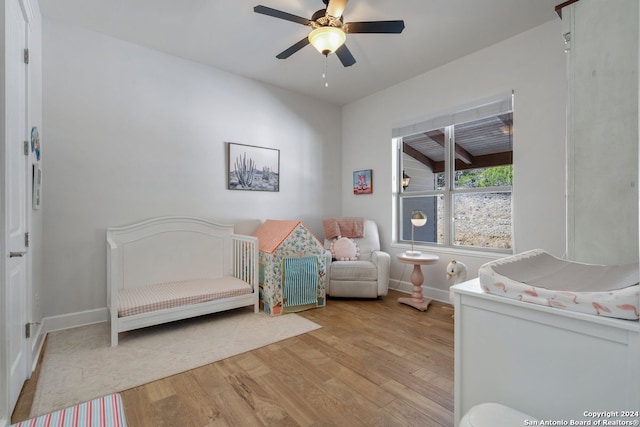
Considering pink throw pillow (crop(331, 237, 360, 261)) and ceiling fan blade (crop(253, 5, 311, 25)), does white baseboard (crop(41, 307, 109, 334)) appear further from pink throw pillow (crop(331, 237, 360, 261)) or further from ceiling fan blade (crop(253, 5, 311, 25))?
ceiling fan blade (crop(253, 5, 311, 25))

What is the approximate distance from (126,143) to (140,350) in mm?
1967

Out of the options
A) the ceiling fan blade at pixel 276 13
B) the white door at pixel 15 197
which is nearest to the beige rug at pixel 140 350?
the white door at pixel 15 197

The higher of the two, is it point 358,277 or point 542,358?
point 542,358

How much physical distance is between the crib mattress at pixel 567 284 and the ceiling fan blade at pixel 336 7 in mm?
1865

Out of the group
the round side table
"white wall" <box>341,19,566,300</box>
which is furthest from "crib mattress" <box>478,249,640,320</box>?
the round side table

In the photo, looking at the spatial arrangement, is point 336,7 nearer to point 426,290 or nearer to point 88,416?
point 88,416

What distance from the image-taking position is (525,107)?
2824 millimetres

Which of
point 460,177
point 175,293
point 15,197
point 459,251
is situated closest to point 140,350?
point 175,293

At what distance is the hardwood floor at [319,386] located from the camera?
153cm

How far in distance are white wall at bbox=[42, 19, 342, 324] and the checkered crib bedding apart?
1.47m

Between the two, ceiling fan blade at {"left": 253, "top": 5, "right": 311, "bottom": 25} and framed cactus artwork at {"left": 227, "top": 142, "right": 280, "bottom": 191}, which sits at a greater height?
ceiling fan blade at {"left": 253, "top": 5, "right": 311, "bottom": 25}

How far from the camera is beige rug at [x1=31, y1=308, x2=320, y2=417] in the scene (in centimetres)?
178

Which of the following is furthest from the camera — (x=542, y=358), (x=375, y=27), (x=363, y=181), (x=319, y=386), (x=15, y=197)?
(x=363, y=181)

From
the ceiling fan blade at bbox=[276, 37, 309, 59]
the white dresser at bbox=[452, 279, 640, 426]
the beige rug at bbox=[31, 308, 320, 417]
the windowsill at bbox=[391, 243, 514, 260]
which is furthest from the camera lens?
the windowsill at bbox=[391, 243, 514, 260]
